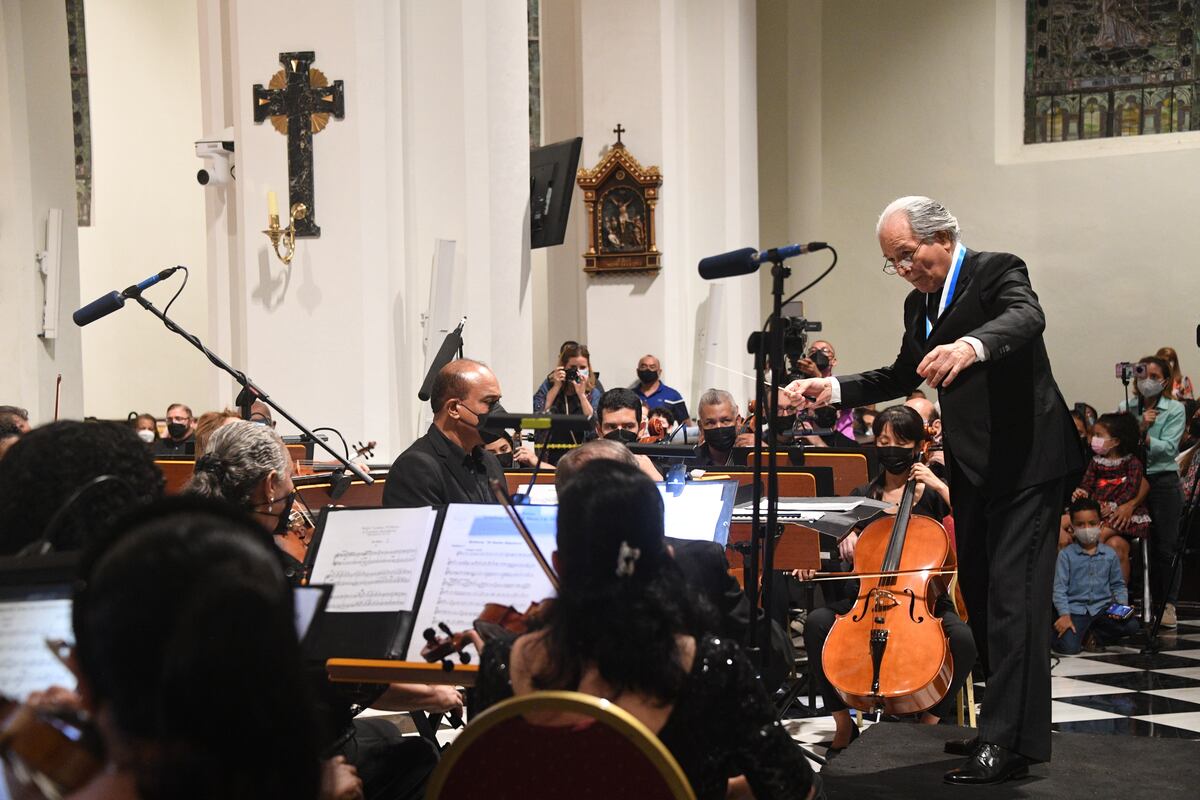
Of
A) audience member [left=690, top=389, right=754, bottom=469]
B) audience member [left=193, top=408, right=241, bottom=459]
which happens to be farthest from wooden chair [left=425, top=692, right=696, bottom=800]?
audience member [left=690, top=389, right=754, bottom=469]

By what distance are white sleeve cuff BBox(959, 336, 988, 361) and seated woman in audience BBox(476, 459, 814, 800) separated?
1.63 m

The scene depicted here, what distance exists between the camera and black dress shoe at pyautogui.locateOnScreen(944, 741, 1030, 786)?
387 cm

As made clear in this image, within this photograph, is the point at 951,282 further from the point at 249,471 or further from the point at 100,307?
the point at 100,307

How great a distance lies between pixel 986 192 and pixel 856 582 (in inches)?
442

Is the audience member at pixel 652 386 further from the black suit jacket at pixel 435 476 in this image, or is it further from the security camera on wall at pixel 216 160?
the black suit jacket at pixel 435 476

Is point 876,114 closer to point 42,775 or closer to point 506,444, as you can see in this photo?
point 506,444

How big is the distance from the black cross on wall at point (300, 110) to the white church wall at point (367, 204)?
0.05 metres

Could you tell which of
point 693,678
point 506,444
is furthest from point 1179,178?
point 693,678

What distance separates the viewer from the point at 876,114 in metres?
16.1

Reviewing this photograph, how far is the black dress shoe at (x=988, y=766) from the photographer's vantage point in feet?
12.7

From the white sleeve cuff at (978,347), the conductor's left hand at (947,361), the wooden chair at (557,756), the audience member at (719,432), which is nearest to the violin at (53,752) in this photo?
the wooden chair at (557,756)

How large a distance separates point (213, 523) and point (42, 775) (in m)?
0.29

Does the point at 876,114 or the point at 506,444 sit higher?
the point at 876,114

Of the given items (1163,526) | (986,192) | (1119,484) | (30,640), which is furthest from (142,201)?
(30,640)
